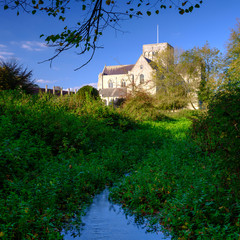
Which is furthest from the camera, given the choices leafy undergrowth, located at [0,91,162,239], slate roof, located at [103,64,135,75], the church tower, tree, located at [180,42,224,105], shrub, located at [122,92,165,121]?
slate roof, located at [103,64,135,75]

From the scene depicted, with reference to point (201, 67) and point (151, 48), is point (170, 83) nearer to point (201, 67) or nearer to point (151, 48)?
point (201, 67)

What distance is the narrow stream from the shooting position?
396 centimetres

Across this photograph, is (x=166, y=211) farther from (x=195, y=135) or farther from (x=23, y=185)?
(x=195, y=135)

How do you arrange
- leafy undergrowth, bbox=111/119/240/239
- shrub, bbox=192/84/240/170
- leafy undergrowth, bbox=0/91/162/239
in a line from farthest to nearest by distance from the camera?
shrub, bbox=192/84/240/170 → leafy undergrowth, bbox=0/91/162/239 → leafy undergrowth, bbox=111/119/240/239

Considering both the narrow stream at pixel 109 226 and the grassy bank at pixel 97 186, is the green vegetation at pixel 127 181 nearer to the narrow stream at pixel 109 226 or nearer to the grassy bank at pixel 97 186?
the grassy bank at pixel 97 186

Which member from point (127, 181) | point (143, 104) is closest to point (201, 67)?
point (143, 104)

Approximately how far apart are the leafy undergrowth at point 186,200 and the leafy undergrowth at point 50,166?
103 cm

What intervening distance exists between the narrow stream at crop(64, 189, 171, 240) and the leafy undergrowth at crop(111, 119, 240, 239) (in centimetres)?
21

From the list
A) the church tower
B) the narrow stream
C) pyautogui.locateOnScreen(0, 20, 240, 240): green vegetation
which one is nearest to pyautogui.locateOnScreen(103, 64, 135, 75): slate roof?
the church tower

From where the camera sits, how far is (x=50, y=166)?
6.77 metres

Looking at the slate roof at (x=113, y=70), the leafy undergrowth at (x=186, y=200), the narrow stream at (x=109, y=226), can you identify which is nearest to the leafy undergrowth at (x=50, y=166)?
the narrow stream at (x=109, y=226)

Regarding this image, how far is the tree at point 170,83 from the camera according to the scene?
1384 inches

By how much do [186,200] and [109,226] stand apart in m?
1.43

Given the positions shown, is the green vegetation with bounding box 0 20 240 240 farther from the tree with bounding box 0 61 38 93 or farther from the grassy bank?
the tree with bounding box 0 61 38 93
